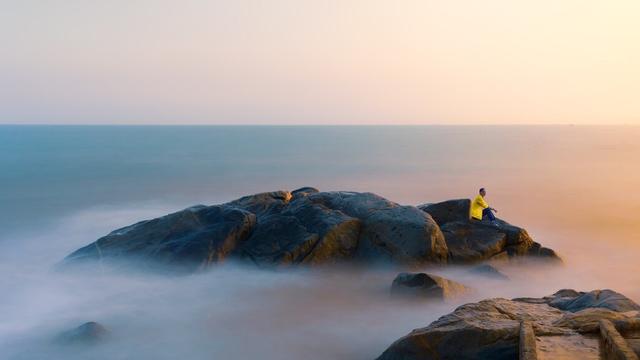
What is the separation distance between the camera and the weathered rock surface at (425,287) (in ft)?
58.3

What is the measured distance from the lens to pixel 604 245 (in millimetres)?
29531

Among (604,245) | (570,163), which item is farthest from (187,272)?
→ (570,163)

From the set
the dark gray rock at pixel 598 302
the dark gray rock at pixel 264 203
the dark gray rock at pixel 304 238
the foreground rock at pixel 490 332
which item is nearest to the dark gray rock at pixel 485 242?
the dark gray rock at pixel 304 238

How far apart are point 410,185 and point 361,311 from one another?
43.2 meters

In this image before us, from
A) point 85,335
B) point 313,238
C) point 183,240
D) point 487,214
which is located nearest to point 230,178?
point 183,240

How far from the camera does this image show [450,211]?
81.9 feet

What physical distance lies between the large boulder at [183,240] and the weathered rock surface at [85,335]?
16.9 ft

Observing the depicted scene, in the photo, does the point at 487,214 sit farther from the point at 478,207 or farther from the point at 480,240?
the point at 480,240

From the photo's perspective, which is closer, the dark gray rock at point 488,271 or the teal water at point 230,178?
the dark gray rock at point 488,271

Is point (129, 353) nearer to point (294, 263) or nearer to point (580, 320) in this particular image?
point (294, 263)

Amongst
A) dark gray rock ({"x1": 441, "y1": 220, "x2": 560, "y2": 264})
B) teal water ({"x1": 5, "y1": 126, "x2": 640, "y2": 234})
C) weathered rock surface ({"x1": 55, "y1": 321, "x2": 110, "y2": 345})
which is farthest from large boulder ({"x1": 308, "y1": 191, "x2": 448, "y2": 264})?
teal water ({"x1": 5, "y1": 126, "x2": 640, "y2": 234})

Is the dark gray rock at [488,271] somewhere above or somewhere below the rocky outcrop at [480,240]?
below

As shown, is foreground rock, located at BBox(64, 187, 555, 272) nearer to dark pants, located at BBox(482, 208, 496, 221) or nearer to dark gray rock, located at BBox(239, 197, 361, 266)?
dark gray rock, located at BBox(239, 197, 361, 266)

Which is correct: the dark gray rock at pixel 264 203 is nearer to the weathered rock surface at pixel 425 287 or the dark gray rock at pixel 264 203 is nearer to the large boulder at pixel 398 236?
the large boulder at pixel 398 236
